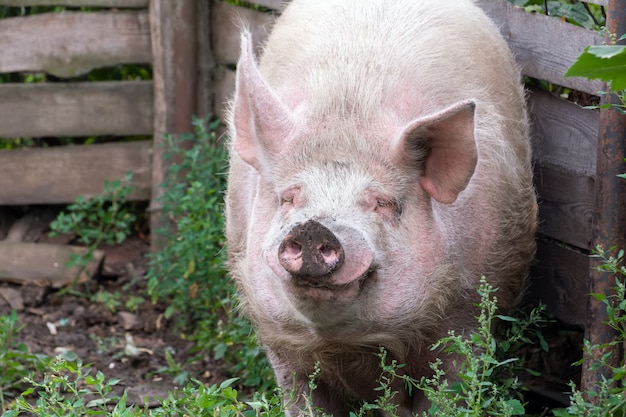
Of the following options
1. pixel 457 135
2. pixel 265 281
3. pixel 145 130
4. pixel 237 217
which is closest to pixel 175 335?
pixel 145 130

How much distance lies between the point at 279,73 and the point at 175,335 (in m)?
2.31

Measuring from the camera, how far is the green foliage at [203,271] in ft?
18.2

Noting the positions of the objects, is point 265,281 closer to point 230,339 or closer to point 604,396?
point 604,396

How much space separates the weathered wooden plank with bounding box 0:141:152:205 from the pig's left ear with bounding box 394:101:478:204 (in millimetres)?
3600

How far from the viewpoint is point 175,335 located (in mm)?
6328

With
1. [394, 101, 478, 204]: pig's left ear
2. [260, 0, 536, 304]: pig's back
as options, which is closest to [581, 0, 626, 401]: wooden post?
[260, 0, 536, 304]: pig's back

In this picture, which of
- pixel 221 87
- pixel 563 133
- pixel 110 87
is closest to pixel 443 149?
pixel 563 133

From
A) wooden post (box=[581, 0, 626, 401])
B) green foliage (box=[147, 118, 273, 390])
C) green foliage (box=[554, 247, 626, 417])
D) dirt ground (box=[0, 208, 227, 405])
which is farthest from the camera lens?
dirt ground (box=[0, 208, 227, 405])

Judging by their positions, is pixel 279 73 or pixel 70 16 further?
pixel 70 16

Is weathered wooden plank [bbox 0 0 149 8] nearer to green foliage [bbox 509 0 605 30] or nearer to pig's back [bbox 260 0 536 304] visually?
pig's back [bbox 260 0 536 304]

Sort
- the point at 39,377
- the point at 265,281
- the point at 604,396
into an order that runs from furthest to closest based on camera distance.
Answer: the point at 39,377 → the point at 265,281 → the point at 604,396

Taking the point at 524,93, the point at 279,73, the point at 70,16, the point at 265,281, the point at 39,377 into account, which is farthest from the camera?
the point at 70,16

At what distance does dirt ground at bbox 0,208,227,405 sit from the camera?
5.83 metres

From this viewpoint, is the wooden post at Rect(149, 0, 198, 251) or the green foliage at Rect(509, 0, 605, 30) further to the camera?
the wooden post at Rect(149, 0, 198, 251)
